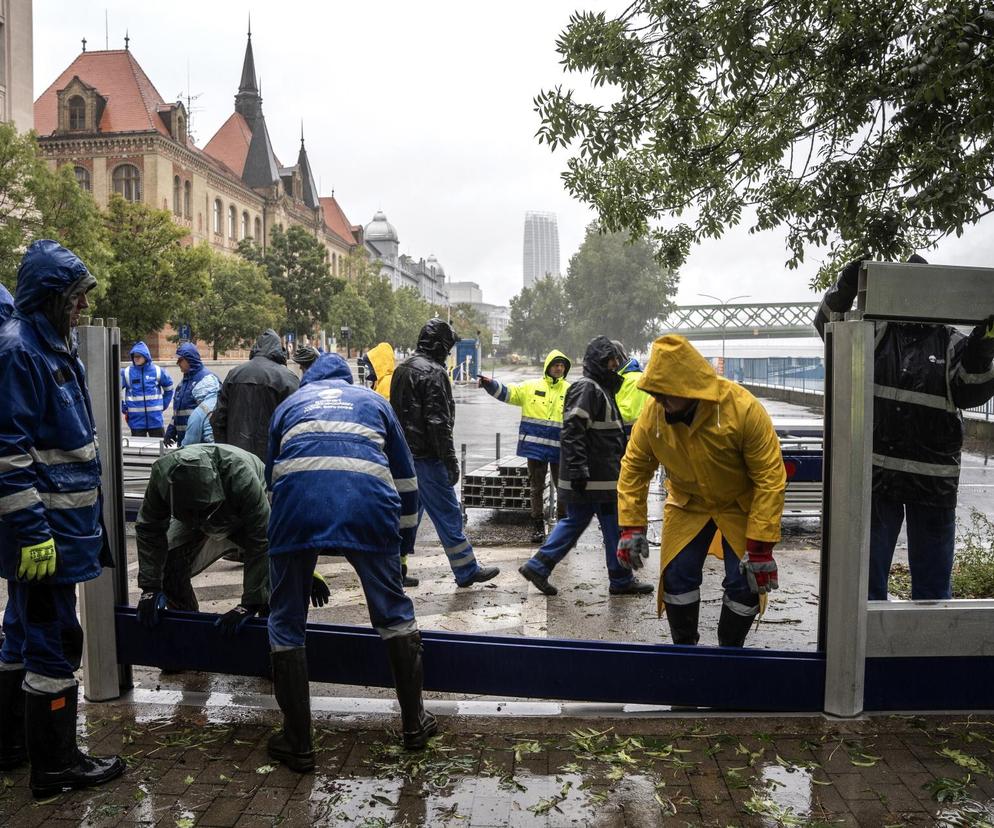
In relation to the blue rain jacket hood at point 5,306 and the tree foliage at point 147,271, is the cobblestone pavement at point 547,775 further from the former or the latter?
the tree foliage at point 147,271

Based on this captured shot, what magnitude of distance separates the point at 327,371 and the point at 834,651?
2620mm

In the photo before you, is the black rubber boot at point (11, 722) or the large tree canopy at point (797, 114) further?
the large tree canopy at point (797, 114)

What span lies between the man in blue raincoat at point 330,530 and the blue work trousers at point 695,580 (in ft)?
4.37

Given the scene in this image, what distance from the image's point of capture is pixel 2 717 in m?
3.82

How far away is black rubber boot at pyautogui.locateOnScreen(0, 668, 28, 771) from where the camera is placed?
12.5ft

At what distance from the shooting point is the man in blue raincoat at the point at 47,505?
11.3ft

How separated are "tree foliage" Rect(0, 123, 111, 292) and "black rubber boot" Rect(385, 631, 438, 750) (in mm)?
25004

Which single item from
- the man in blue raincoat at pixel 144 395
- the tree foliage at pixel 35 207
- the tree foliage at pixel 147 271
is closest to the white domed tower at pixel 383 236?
the tree foliage at pixel 147 271

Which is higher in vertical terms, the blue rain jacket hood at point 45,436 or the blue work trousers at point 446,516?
the blue rain jacket hood at point 45,436

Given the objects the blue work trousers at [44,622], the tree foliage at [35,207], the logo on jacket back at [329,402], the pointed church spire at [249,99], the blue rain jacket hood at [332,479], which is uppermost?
the pointed church spire at [249,99]

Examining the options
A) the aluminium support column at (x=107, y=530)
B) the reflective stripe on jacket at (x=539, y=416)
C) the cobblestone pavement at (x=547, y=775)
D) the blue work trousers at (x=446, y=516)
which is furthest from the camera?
the reflective stripe on jacket at (x=539, y=416)

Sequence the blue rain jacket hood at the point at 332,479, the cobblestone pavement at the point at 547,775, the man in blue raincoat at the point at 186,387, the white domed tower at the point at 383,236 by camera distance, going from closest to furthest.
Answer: the cobblestone pavement at the point at 547,775, the blue rain jacket hood at the point at 332,479, the man in blue raincoat at the point at 186,387, the white domed tower at the point at 383,236

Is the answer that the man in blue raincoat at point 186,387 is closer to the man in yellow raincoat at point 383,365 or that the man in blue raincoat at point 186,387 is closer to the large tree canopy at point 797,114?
the man in yellow raincoat at point 383,365

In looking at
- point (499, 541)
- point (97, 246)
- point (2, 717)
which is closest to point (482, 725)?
point (2, 717)
